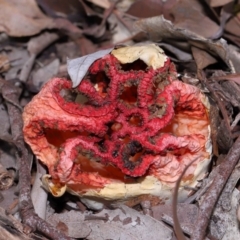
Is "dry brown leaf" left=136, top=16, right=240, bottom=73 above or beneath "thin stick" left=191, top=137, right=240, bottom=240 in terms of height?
above

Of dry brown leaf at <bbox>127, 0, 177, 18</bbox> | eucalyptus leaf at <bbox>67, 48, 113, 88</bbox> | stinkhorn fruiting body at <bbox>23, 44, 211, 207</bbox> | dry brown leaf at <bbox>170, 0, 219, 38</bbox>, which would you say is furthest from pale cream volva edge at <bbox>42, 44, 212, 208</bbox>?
dry brown leaf at <bbox>127, 0, 177, 18</bbox>

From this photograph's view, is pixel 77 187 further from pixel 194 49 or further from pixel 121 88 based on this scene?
pixel 194 49

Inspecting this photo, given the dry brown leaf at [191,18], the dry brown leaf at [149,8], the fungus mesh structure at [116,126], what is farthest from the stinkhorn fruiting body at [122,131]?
the dry brown leaf at [149,8]

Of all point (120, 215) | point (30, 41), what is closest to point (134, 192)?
point (120, 215)

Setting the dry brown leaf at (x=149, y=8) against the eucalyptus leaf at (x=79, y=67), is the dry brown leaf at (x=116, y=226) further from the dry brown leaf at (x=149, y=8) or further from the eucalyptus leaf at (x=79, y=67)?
the dry brown leaf at (x=149, y=8)

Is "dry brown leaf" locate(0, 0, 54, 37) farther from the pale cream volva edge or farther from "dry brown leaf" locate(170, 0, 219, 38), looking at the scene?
the pale cream volva edge

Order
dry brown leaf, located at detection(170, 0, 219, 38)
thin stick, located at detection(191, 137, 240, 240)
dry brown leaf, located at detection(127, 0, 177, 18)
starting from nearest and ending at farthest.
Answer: thin stick, located at detection(191, 137, 240, 240) → dry brown leaf, located at detection(170, 0, 219, 38) → dry brown leaf, located at detection(127, 0, 177, 18)

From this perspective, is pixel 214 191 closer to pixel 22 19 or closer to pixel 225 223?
pixel 225 223
